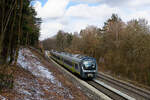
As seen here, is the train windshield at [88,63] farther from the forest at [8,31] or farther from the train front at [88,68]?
the forest at [8,31]

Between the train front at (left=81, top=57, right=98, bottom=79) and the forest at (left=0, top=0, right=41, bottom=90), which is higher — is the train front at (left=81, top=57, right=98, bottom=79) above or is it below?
below

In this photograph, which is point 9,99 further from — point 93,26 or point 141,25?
point 93,26

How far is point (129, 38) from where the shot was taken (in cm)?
2384

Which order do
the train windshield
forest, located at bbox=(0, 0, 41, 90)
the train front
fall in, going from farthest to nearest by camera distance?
the train windshield, the train front, forest, located at bbox=(0, 0, 41, 90)

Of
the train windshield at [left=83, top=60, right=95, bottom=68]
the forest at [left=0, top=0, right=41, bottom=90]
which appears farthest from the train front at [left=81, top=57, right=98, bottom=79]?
the forest at [left=0, top=0, right=41, bottom=90]

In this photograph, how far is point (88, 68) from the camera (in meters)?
16.3

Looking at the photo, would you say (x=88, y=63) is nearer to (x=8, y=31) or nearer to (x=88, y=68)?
(x=88, y=68)

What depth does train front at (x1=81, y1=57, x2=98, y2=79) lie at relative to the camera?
16.0 meters

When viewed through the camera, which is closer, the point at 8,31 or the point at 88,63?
the point at 8,31

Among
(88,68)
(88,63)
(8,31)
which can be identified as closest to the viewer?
(8,31)

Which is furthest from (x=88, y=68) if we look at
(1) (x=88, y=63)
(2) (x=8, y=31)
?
(2) (x=8, y=31)

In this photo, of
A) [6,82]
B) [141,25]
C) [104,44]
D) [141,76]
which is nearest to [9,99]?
[6,82]

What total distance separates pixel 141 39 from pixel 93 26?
25.5 metres

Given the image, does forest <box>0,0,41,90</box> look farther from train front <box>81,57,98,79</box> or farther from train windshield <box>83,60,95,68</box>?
train windshield <box>83,60,95,68</box>
